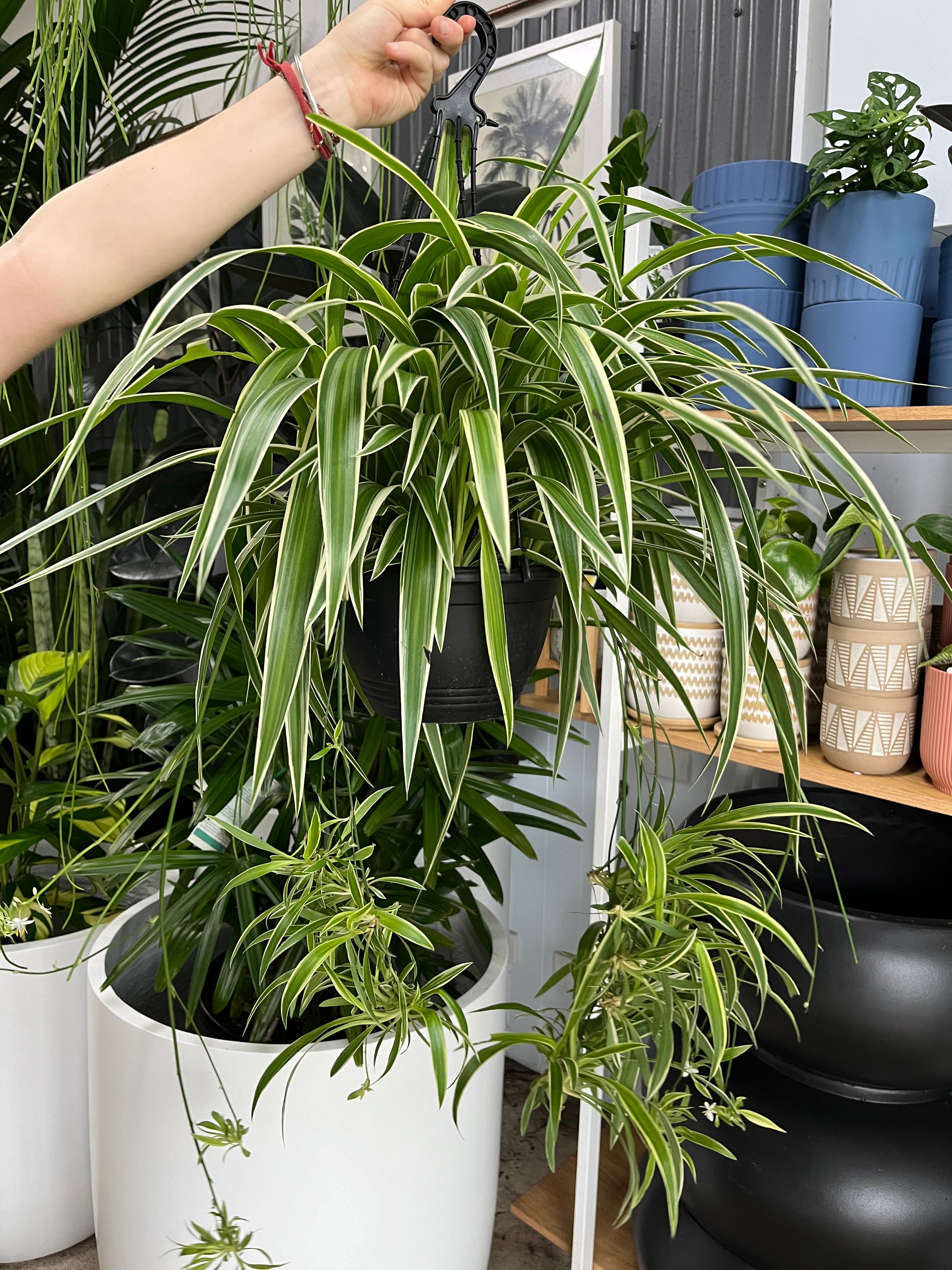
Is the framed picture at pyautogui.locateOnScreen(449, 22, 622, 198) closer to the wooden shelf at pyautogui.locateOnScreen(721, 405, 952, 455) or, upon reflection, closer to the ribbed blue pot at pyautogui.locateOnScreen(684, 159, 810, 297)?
the ribbed blue pot at pyautogui.locateOnScreen(684, 159, 810, 297)

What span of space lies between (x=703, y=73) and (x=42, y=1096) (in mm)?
1646

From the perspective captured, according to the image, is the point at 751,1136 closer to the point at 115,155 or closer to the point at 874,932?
the point at 874,932

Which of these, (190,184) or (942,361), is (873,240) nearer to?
(942,361)

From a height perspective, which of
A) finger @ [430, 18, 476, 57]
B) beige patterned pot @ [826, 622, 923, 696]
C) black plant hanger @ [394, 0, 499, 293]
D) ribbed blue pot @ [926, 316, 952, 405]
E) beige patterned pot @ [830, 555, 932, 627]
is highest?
finger @ [430, 18, 476, 57]

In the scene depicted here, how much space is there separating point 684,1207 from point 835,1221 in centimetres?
20

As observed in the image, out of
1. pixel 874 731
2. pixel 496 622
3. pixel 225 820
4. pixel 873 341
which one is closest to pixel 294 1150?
pixel 225 820

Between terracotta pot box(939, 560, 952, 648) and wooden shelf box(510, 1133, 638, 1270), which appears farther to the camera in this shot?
wooden shelf box(510, 1133, 638, 1270)

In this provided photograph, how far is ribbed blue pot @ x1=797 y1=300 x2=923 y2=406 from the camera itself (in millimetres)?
885

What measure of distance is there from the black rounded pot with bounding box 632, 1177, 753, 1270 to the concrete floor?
24cm

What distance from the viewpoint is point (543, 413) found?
52 centimetres

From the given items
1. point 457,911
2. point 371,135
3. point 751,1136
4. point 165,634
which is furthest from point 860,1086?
point 371,135

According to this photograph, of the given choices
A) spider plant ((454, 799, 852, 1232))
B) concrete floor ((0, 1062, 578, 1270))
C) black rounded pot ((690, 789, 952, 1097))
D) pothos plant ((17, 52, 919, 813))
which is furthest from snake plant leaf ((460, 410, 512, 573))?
concrete floor ((0, 1062, 578, 1270))

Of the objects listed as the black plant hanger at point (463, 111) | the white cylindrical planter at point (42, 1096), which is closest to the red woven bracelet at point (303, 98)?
the black plant hanger at point (463, 111)

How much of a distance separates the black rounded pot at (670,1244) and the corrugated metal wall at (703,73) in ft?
4.38
